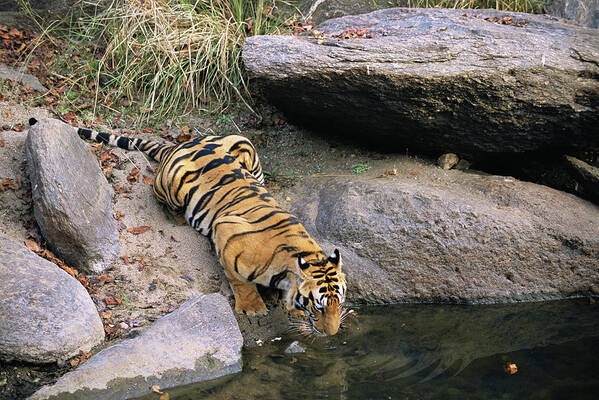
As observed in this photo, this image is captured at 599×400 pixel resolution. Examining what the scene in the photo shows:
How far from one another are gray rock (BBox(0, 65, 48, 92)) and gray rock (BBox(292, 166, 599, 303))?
3657 mm

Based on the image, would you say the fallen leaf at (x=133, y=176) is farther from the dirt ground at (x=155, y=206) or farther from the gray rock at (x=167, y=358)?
the gray rock at (x=167, y=358)

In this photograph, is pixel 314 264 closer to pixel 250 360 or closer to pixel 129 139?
pixel 250 360

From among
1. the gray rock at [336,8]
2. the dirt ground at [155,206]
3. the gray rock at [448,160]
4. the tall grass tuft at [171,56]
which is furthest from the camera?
the gray rock at [336,8]

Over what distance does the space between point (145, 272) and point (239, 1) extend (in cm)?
384

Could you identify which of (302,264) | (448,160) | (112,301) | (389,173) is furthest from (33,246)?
(448,160)

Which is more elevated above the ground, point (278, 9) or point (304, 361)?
point (278, 9)

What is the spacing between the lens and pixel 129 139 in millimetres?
6234

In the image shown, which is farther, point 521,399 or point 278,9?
point 278,9

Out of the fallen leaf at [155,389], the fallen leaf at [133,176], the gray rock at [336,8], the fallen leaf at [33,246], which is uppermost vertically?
the gray rock at [336,8]

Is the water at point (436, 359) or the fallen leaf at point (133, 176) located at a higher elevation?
the fallen leaf at point (133, 176)

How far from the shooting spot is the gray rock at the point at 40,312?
13.0 ft

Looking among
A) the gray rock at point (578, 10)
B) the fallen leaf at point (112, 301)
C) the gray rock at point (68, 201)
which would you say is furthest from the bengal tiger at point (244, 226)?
the gray rock at point (578, 10)

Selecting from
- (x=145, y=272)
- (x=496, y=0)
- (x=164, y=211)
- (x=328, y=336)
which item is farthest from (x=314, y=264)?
(x=496, y=0)

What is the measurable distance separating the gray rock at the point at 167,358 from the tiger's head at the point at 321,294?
21.6 inches
